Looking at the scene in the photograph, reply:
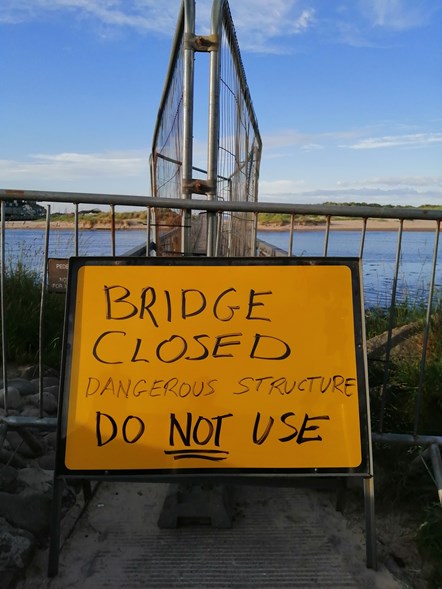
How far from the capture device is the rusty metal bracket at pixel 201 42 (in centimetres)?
316

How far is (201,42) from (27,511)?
2.81 m

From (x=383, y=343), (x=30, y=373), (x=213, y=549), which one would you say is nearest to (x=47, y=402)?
(x=30, y=373)

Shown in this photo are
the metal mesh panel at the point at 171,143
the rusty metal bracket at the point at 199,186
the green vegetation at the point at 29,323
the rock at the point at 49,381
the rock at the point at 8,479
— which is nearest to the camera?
the rock at the point at 8,479

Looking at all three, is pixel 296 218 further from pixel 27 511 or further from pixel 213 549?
pixel 27 511

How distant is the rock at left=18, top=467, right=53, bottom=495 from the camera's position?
115 inches

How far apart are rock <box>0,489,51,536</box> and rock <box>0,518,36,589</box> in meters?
0.05

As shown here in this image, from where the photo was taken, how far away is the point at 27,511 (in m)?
2.62

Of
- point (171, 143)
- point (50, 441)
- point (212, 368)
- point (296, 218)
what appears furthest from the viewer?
point (296, 218)

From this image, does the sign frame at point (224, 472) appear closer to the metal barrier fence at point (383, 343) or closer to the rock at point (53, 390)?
the metal barrier fence at point (383, 343)

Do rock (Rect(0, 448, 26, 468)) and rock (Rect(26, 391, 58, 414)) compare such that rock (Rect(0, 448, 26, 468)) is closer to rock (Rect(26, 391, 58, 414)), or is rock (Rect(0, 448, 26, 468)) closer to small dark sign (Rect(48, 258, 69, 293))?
rock (Rect(26, 391, 58, 414))

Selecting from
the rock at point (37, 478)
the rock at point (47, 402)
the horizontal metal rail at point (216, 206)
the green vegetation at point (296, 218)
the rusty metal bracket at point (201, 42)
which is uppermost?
the rusty metal bracket at point (201, 42)

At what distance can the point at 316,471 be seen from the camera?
2.43 m

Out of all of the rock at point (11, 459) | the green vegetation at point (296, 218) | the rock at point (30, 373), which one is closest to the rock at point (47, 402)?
the rock at point (30, 373)

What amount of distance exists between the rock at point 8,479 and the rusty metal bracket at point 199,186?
190 cm
